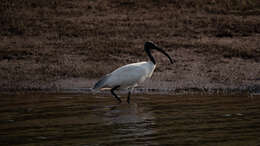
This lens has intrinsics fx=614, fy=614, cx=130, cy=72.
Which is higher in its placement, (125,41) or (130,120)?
(125,41)

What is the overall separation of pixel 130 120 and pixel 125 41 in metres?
6.04

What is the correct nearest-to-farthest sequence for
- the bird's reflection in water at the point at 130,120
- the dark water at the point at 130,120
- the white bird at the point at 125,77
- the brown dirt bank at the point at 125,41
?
the dark water at the point at 130,120 → the bird's reflection in water at the point at 130,120 → the white bird at the point at 125,77 → the brown dirt bank at the point at 125,41

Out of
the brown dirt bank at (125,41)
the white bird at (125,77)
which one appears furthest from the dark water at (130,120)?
the brown dirt bank at (125,41)

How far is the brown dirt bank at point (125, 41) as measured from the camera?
500 inches

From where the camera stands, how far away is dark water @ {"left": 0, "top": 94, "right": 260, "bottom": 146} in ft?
24.5

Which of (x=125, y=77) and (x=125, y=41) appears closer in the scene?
(x=125, y=77)

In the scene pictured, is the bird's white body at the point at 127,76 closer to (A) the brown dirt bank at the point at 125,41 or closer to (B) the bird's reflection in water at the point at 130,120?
(B) the bird's reflection in water at the point at 130,120

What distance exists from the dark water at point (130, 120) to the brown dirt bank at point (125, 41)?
154 cm

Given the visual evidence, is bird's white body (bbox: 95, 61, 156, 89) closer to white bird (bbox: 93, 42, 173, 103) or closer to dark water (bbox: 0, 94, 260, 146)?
white bird (bbox: 93, 42, 173, 103)

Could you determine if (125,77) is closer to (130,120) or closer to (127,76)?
(127,76)

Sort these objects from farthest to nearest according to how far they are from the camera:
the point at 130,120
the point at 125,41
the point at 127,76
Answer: the point at 125,41, the point at 127,76, the point at 130,120

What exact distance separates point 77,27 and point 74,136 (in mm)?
8466

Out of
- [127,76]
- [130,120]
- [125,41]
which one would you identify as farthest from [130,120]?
[125,41]

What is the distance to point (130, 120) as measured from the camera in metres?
8.91
